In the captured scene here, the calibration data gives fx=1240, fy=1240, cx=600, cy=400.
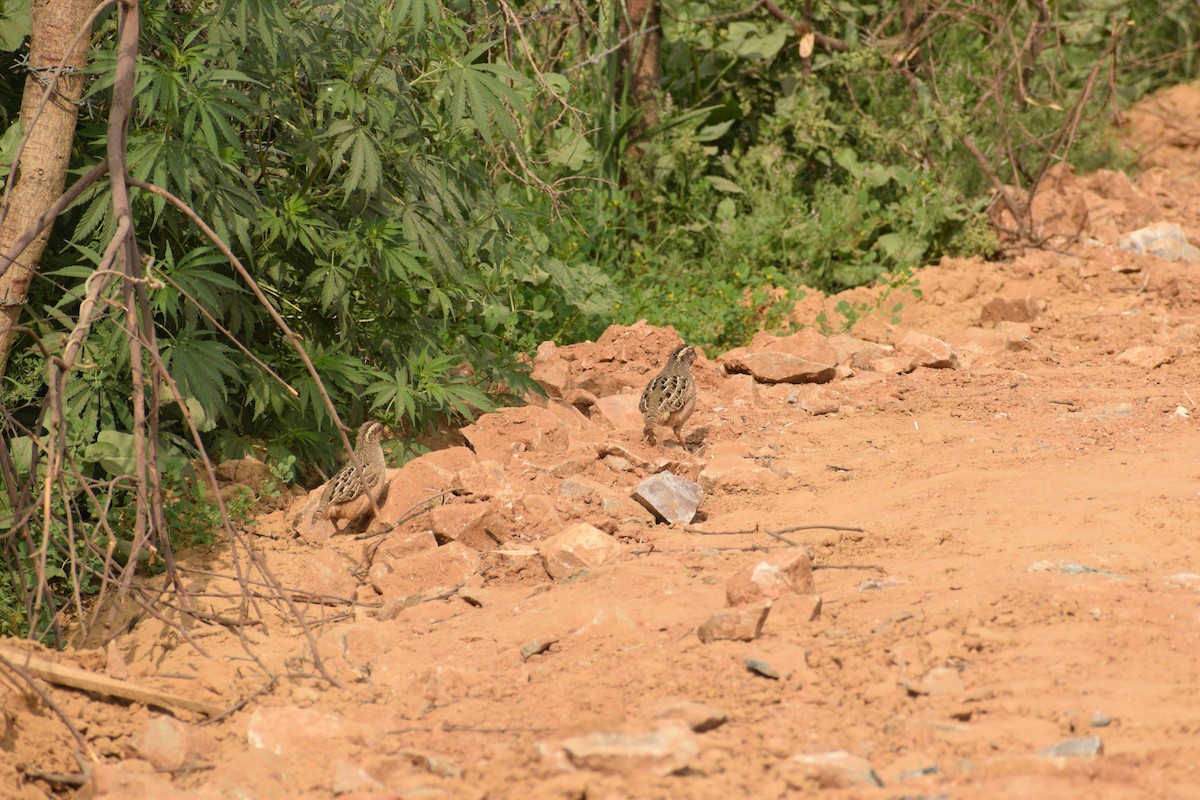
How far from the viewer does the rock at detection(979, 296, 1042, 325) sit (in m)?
9.62

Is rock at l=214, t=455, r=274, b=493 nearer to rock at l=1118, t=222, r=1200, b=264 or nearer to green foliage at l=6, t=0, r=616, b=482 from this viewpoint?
green foliage at l=6, t=0, r=616, b=482

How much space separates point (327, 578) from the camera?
18.5 ft

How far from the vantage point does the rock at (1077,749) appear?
11.7 ft

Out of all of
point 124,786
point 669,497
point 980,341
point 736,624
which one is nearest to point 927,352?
point 980,341

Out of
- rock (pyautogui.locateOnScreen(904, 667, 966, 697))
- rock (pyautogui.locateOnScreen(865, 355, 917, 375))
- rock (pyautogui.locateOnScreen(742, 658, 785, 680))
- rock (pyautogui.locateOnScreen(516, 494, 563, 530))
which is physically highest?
rock (pyautogui.locateOnScreen(904, 667, 966, 697))

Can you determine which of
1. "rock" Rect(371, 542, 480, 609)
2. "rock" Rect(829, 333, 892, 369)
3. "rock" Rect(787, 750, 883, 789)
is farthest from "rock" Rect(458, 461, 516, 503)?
"rock" Rect(829, 333, 892, 369)

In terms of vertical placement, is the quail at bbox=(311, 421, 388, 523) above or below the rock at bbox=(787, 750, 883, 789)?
below

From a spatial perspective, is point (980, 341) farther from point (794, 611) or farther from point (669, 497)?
point (794, 611)

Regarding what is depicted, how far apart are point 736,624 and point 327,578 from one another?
6.86 feet

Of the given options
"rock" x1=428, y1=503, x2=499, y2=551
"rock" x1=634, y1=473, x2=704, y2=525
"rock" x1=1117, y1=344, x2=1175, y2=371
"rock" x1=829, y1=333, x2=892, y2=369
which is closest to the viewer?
"rock" x1=428, y1=503, x2=499, y2=551

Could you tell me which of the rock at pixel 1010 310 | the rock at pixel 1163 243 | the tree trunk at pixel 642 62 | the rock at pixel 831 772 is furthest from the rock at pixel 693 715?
the rock at pixel 1163 243

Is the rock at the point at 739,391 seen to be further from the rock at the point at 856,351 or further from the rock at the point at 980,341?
the rock at the point at 980,341

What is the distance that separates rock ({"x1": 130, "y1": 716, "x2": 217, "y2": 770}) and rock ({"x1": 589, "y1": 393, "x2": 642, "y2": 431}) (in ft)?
12.5

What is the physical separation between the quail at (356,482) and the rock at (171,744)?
186 cm
